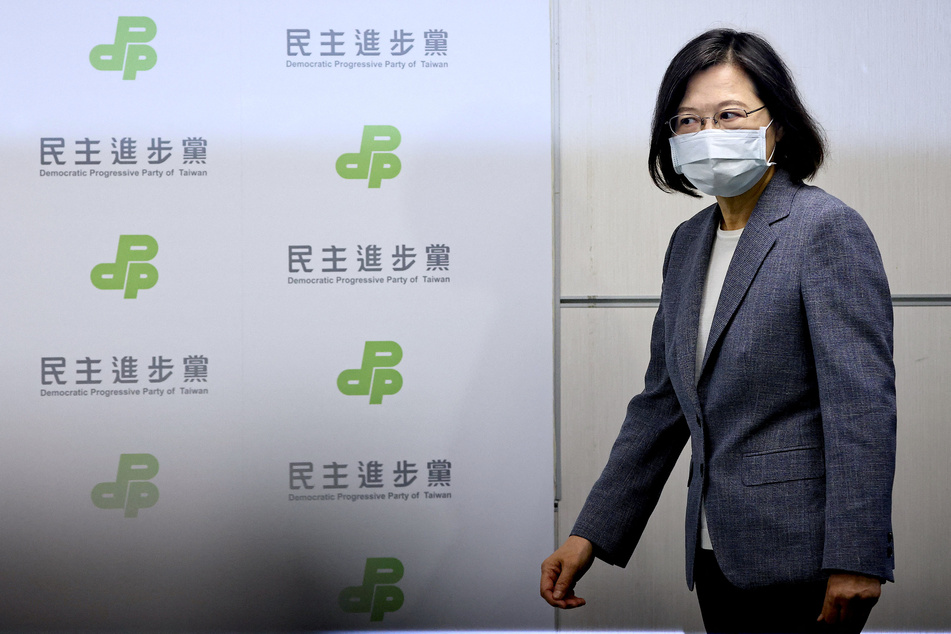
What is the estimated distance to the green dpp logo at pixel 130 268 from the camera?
196 cm

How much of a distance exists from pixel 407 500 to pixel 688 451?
80 centimetres

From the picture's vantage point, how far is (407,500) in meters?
1.99

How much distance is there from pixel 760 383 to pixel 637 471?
34 centimetres

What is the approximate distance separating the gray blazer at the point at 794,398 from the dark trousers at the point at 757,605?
0.03 meters

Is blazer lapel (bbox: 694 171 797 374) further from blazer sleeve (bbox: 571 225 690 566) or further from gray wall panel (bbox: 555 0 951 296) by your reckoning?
gray wall panel (bbox: 555 0 951 296)

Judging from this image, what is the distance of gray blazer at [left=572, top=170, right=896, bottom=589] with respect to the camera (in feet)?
3.25

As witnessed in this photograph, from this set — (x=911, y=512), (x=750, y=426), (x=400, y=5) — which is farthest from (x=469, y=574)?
(x=400, y=5)

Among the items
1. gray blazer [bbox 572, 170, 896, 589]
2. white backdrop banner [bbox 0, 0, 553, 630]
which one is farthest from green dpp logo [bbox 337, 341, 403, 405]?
gray blazer [bbox 572, 170, 896, 589]

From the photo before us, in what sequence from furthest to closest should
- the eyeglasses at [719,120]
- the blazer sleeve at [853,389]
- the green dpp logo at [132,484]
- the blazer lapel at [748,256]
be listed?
the green dpp logo at [132,484] → the eyeglasses at [719,120] → the blazer lapel at [748,256] → the blazer sleeve at [853,389]

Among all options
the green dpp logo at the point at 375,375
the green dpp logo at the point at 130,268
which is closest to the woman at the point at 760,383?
the green dpp logo at the point at 375,375

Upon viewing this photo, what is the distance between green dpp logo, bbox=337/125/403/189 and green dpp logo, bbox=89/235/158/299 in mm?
571

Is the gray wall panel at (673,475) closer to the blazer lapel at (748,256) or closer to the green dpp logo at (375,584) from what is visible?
the green dpp logo at (375,584)

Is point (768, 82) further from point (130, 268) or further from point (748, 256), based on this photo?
point (130, 268)

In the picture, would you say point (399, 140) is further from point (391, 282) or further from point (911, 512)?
point (911, 512)
